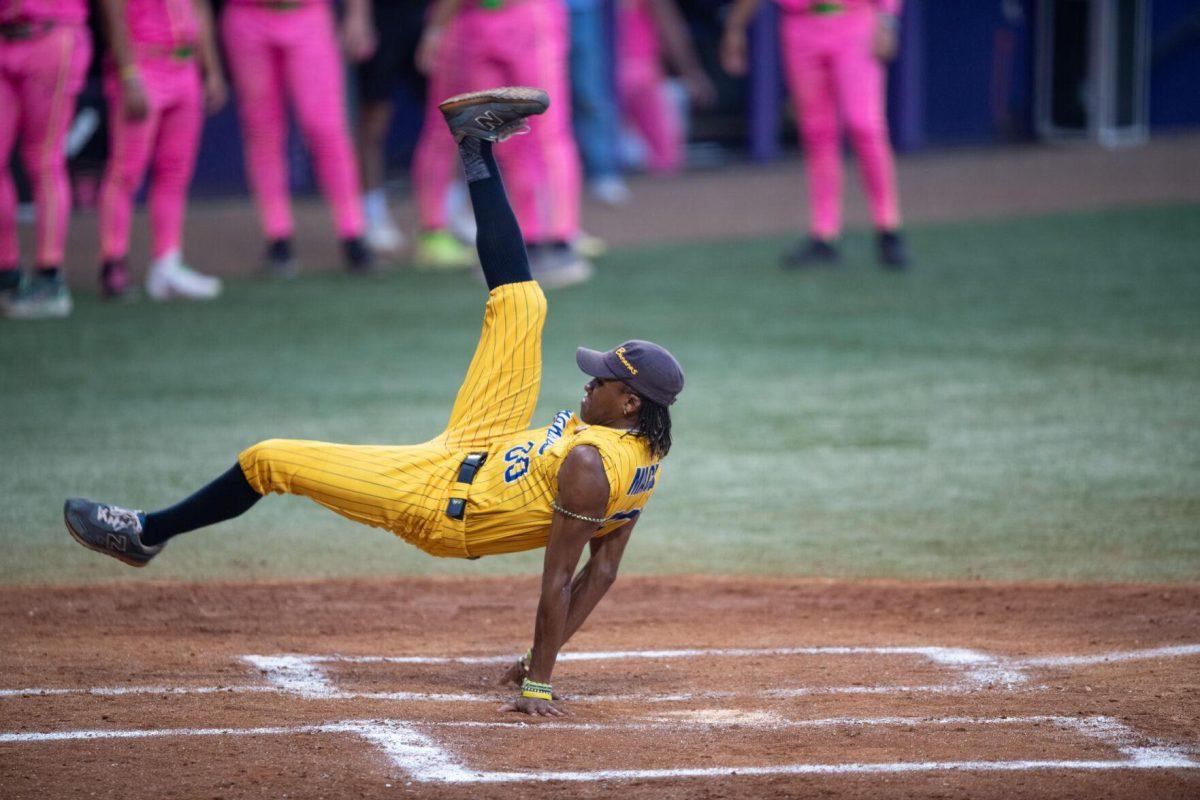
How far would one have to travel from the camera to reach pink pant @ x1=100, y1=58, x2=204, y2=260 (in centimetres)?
1012

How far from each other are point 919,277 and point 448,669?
7.08m

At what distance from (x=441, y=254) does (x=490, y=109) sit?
712cm

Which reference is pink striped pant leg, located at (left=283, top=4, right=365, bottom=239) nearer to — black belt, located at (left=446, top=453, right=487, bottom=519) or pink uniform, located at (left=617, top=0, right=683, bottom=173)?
pink uniform, located at (left=617, top=0, right=683, bottom=173)

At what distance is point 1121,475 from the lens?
682 cm

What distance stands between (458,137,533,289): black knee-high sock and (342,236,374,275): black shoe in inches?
257

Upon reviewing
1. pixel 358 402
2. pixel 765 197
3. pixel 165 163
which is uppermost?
pixel 165 163

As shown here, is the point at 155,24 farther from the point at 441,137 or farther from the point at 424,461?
the point at 424,461

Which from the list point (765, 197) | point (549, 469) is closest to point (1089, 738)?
point (549, 469)

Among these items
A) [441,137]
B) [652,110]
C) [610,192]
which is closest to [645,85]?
[652,110]

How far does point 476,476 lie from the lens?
4.59 m

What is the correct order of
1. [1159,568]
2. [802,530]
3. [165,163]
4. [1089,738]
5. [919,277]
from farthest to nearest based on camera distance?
[919,277]
[165,163]
[802,530]
[1159,568]
[1089,738]

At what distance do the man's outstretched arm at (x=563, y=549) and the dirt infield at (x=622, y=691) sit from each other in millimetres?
144

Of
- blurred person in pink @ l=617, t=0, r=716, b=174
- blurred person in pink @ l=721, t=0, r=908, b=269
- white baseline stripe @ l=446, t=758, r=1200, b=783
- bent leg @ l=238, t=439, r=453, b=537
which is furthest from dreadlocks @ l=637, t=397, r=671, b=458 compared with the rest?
blurred person in pink @ l=617, t=0, r=716, b=174

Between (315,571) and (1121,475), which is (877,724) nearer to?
(315,571)
